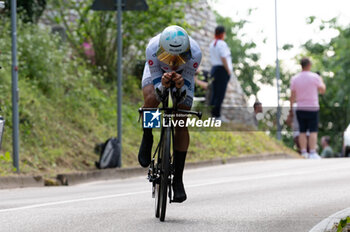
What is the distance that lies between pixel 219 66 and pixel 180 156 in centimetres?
1136

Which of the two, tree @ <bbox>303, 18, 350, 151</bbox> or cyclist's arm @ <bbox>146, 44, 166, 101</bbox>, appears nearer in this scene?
cyclist's arm @ <bbox>146, 44, 166, 101</bbox>

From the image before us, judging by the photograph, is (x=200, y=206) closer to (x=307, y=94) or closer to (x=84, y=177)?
(x=84, y=177)

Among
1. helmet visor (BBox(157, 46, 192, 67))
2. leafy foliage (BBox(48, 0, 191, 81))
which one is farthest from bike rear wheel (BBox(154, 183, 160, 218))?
leafy foliage (BBox(48, 0, 191, 81))

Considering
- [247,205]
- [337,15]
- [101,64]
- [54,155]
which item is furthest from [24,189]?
[337,15]

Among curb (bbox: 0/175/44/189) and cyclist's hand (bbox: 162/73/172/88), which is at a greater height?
cyclist's hand (bbox: 162/73/172/88)

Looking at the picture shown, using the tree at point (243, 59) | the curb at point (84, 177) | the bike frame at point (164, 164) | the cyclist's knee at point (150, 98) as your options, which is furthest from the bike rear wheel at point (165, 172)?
the tree at point (243, 59)

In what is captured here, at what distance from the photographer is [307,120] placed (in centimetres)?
2005

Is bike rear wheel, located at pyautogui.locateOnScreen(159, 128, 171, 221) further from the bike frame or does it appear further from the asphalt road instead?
the asphalt road

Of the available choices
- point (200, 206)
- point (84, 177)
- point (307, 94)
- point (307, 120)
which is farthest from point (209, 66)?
point (200, 206)

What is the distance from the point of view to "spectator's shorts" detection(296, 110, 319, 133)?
64.9 feet

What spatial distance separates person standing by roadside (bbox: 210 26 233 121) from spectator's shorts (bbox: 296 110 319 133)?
A: 1788 mm

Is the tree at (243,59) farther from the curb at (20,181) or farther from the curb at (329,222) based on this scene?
the curb at (329,222)

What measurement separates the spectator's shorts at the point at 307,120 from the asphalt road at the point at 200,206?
4217 millimetres

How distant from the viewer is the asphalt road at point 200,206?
855cm
